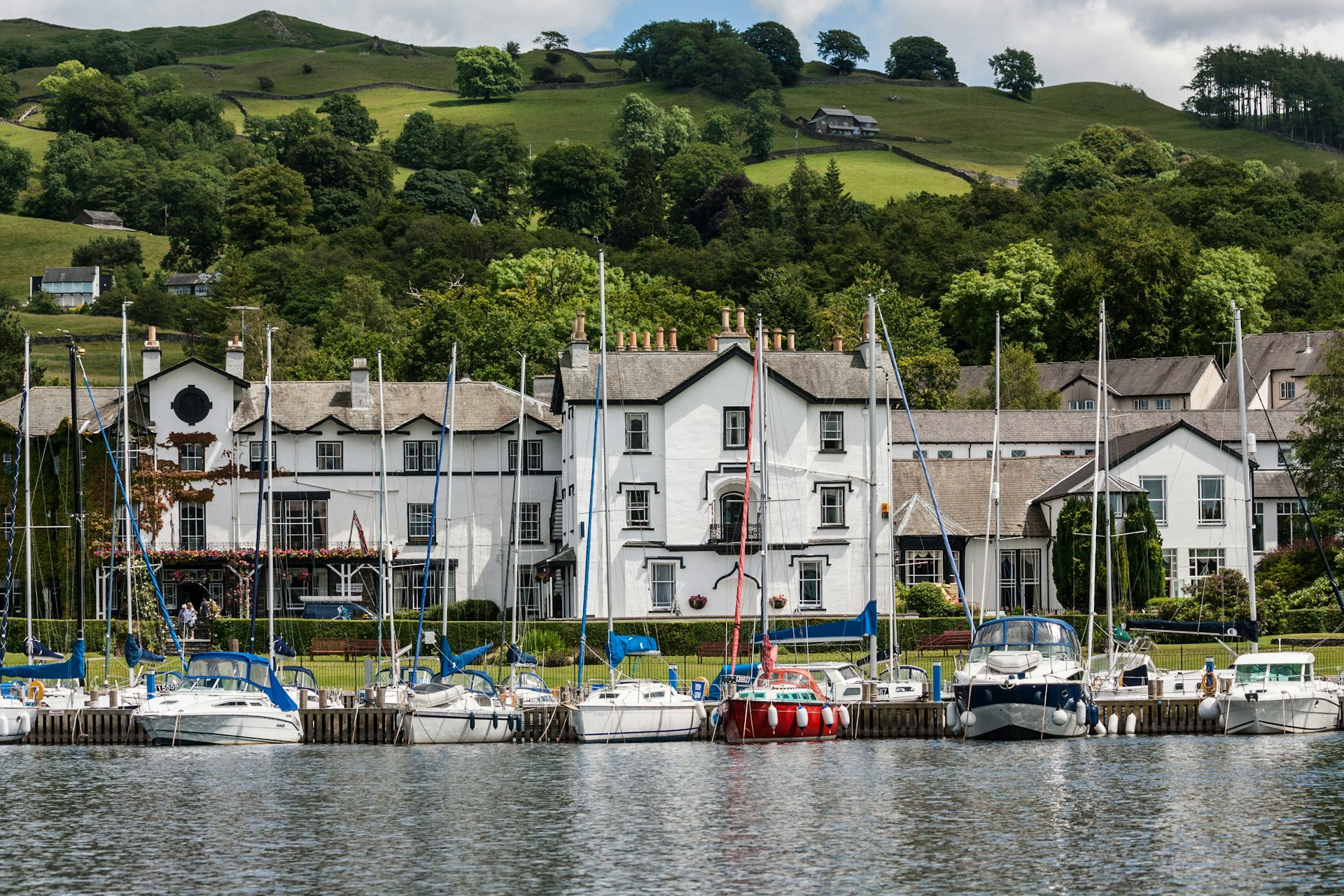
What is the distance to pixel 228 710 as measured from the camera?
57.4 meters

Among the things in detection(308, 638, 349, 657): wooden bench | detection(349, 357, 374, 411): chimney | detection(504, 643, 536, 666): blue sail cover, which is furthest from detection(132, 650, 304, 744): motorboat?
detection(349, 357, 374, 411): chimney

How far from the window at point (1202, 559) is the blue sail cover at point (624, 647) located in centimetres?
3553

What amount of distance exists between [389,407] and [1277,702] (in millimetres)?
48116

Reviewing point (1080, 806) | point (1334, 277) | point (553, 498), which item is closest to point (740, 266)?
point (1334, 277)

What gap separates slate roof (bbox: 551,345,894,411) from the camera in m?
82.0

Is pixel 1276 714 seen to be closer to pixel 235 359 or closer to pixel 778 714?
pixel 778 714

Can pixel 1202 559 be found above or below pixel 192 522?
below

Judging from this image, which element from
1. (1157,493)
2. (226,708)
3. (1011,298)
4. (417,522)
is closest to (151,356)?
(417,522)

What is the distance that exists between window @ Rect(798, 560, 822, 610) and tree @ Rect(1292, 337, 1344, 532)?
2278cm

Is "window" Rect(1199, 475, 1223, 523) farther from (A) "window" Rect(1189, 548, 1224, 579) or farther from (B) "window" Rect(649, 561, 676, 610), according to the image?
(B) "window" Rect(649, 561, 676, 610)

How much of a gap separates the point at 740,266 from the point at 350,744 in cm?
11600

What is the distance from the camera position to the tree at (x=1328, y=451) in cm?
8212

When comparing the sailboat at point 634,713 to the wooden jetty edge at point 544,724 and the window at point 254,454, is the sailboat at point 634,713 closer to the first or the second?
the wooden jetty edge at point 544,724

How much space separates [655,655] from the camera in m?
73.6
